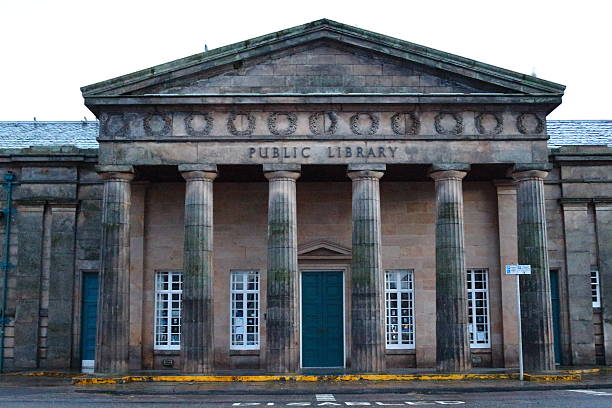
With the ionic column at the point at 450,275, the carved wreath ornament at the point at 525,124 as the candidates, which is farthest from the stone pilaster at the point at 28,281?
the carved wreath ornament at the point at 525,124

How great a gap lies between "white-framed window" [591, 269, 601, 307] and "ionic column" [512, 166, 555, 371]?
5.26 m

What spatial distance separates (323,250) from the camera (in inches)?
1057

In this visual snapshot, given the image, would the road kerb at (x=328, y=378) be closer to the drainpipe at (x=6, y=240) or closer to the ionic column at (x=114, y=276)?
the ionic column at (x=114, y=276)

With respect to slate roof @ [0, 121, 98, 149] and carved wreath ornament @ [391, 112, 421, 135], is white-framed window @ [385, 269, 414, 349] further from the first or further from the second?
slate roof @ [0, 121, 98, 149]

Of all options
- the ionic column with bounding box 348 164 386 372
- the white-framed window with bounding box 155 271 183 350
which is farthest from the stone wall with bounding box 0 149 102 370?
the ionic column with bounding box 348 164 386 372

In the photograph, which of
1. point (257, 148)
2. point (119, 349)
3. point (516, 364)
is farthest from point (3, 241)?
point (516, 364)

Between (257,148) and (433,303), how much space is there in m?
8.67

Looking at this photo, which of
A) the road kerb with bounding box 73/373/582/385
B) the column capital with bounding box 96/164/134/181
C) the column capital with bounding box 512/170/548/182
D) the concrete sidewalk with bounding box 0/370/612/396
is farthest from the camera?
the column capital with bounding box 512/170/548/182

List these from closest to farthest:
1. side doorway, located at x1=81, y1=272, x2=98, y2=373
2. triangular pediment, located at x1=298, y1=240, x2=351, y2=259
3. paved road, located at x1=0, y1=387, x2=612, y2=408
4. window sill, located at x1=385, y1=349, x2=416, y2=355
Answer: paved road, located at x1=0, y1=387, x2=612, y2=408
window sill, located at x1=385, y1=349, x2=416, y2=355
triangular pediment, located at x1=298, y1=240, x2=351, y2=259
side doorway, located at x1=81, y1=272, x2=98, y2=373

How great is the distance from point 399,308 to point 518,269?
18.6ft

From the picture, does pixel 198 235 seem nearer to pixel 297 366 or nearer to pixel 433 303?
pixel 297 366

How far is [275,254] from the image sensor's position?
76.6ft

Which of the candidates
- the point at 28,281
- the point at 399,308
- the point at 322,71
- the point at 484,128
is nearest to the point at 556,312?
the point at 399,308

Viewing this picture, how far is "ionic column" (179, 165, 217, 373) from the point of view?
22.8 m
